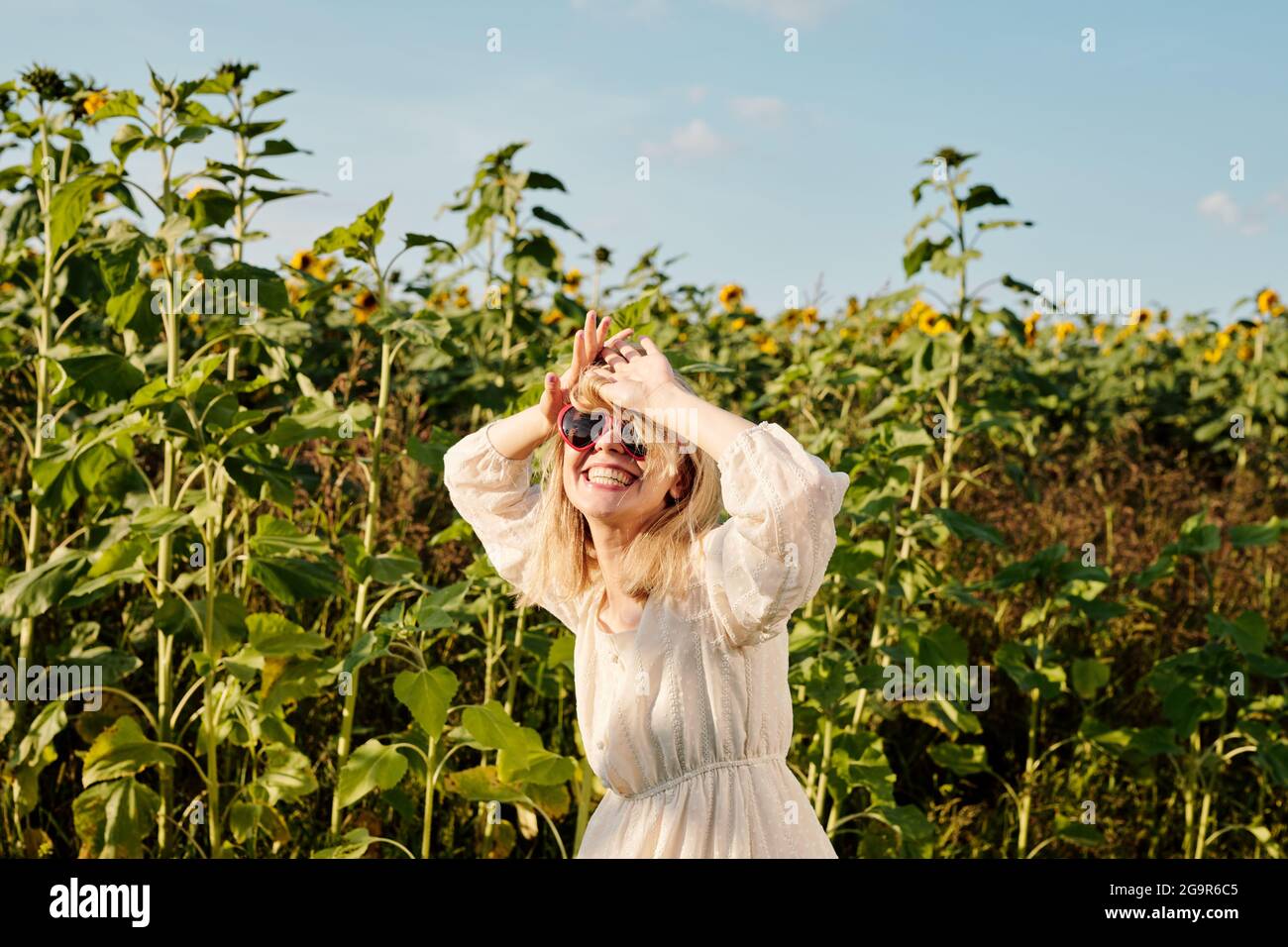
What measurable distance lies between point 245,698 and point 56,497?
2.01 ft

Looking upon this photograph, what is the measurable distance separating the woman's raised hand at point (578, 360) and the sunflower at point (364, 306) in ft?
12.4

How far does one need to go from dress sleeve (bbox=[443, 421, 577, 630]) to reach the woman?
0.07 m

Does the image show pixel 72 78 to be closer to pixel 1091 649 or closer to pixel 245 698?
pixel 245 698

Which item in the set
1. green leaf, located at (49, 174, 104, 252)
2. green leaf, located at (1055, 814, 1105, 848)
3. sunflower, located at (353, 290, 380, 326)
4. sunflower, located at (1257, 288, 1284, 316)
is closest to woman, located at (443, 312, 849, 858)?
green leaf, located at (49, 174, 104, 252)

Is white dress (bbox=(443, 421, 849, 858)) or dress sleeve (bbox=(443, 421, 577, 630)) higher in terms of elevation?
dress sleeve (bbox=(443, 421, 577, 630))

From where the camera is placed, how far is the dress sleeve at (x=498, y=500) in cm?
220

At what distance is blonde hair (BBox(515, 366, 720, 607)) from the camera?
201cm

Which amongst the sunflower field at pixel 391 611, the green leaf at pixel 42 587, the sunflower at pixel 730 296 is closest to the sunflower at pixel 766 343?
the sunflower at pixel 730 296

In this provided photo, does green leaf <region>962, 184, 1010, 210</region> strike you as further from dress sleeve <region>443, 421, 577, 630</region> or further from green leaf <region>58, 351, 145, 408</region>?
green leaf <region>58, 351, 145, 408</region>

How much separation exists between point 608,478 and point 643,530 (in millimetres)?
113

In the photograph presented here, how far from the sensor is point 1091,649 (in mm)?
4605

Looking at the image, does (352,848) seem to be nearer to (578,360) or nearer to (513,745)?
(513,745)

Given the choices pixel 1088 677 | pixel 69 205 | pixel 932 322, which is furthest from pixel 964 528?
pixel 932 322

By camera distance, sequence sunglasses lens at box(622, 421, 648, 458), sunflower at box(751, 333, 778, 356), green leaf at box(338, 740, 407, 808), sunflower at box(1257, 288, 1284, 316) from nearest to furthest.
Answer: sunglasses lens at box(622, 421, 648, 458)
green leaf at box(338, 740, 407, 808)
sunflower at box(751, 333, 778, 356)
sunflower at box(1257, 288, 1284, 316)
